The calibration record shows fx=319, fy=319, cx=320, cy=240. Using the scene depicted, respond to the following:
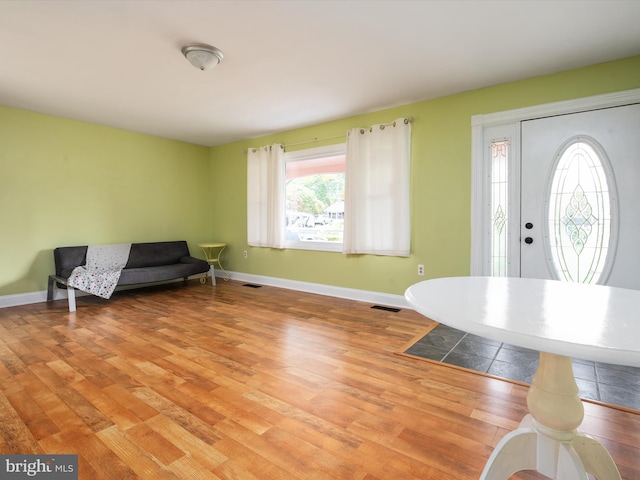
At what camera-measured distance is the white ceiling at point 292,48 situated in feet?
6.63

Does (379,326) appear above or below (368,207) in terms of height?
below

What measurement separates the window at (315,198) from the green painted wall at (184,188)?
0.61 ft

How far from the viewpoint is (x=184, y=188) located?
5.41 meters

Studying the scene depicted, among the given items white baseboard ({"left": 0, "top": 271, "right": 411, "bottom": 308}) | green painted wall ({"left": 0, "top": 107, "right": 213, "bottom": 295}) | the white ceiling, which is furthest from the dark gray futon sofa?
the white ceiling

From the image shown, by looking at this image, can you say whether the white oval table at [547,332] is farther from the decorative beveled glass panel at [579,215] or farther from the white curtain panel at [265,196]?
the white curtain panel at [265,196]

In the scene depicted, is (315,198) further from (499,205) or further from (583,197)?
(583,197)

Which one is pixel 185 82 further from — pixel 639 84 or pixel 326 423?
pixel 639 84

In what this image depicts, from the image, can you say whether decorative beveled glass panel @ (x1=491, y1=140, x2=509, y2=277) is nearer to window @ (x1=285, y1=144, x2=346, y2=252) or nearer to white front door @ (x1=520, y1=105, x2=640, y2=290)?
white front door @ (x1=520, y1=105, x2=640, y2=290)

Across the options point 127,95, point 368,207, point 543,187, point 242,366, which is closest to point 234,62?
point 127,95

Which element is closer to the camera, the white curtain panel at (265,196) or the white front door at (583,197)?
the white front door at (583,197)

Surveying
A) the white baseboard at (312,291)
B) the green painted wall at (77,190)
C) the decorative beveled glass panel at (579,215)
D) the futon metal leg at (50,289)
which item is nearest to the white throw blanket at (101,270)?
the green painted wall at (77,190)

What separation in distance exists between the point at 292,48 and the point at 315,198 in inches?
90.5

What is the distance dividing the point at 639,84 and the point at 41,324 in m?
5.65

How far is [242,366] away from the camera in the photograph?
2199 millimetres
